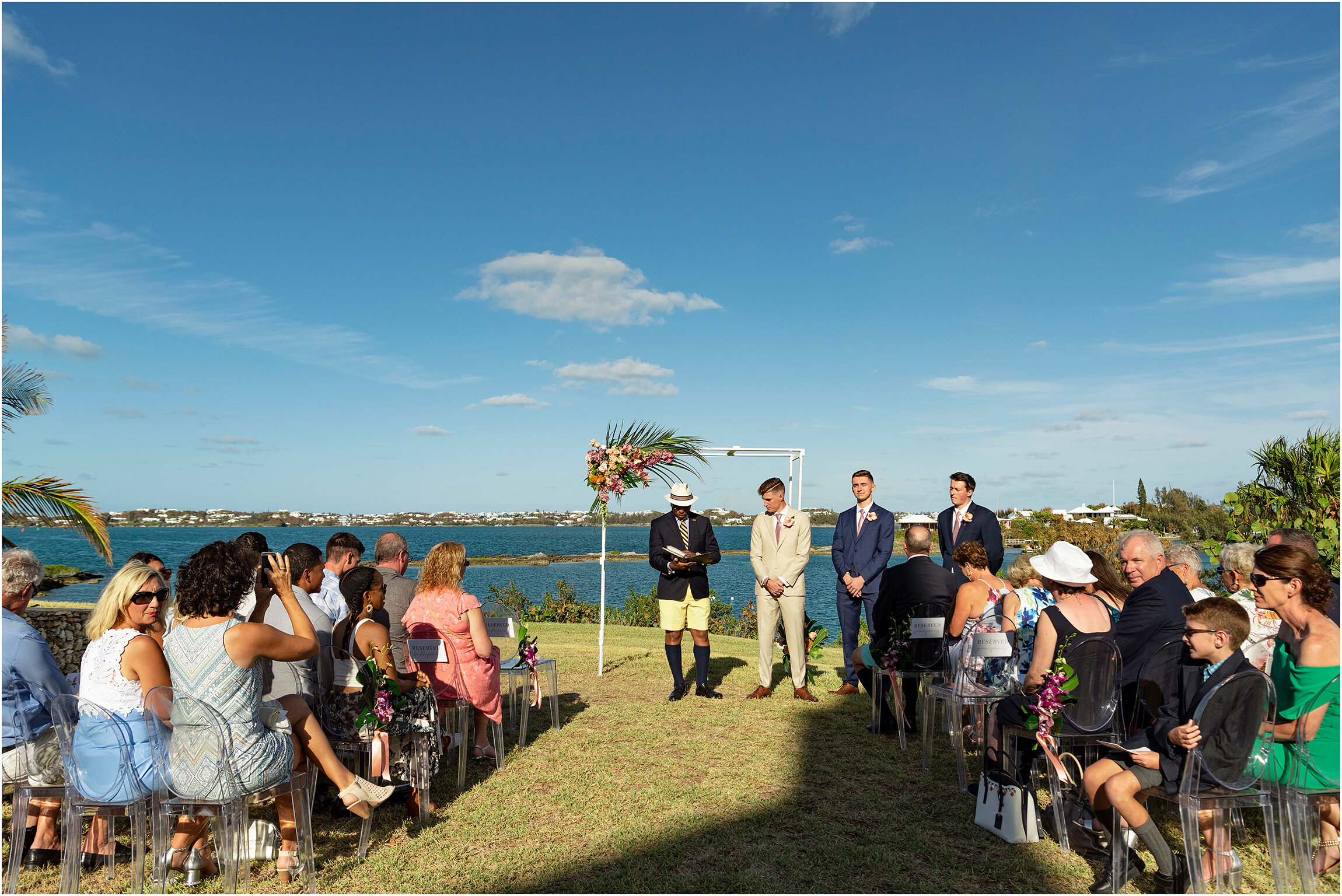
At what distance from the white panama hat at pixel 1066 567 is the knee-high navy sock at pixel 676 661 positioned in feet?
13.4

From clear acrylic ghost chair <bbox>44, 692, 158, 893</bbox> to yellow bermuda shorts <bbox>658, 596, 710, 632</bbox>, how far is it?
474 centimetres

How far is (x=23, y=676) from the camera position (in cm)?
370

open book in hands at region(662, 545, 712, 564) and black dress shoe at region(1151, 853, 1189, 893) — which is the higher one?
open book in hands at region(662, 545, 712, 564)

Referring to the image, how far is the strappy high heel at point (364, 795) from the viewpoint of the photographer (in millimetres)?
3791

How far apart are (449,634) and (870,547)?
162 inches

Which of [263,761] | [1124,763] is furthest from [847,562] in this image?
[263,761]

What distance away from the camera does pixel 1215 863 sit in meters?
3.46

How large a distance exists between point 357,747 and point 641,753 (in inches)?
88.7

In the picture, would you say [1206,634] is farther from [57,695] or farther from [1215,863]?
[57,695]

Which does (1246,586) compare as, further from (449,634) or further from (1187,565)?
(449,634)

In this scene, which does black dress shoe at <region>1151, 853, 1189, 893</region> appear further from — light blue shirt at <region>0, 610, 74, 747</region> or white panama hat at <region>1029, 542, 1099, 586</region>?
light blue shirt at <region>0, 610, 74, 747</region>

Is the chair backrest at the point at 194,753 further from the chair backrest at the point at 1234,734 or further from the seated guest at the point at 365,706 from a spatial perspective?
the chair backrest at the point at 1234,734

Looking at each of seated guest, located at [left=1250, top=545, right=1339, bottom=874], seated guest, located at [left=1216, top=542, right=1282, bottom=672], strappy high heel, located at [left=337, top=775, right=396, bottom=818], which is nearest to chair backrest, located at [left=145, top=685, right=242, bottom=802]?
strappy high heel, located at [left=337, top=775, right=396, bottom=818]

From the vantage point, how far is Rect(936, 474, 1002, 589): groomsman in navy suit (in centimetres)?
720
